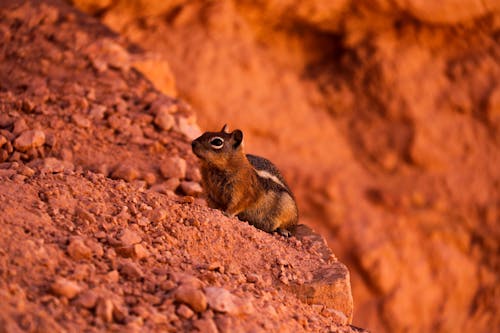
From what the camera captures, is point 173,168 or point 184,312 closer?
point 184,312

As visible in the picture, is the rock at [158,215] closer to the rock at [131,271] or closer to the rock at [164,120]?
the rock at [131,271]

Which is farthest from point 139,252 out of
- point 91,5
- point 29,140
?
point 91,5

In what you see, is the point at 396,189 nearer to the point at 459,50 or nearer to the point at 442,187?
the point at 442,187

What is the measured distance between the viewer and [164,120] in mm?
7742

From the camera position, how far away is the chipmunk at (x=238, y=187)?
682 centimetres

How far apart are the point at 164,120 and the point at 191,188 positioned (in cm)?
92

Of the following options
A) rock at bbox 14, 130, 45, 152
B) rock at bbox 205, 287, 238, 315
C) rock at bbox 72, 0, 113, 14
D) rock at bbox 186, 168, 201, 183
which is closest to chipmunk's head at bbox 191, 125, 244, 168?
rock at bbox 186, 168, 201, 183

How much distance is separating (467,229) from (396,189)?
3.93 feet

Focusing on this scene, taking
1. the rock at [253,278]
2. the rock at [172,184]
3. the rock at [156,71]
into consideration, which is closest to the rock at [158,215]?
the rock at [253,278]

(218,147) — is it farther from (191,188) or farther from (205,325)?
(205,325)

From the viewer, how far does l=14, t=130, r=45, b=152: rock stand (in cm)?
677

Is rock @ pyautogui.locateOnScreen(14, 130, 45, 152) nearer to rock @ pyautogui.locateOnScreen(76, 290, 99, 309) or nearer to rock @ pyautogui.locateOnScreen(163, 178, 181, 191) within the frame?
rock @ pyautogui.locateOnScreen(163, 178, 181, 191)

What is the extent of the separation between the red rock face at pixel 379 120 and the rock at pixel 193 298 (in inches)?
282

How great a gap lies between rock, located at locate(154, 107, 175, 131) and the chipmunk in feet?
2.87
